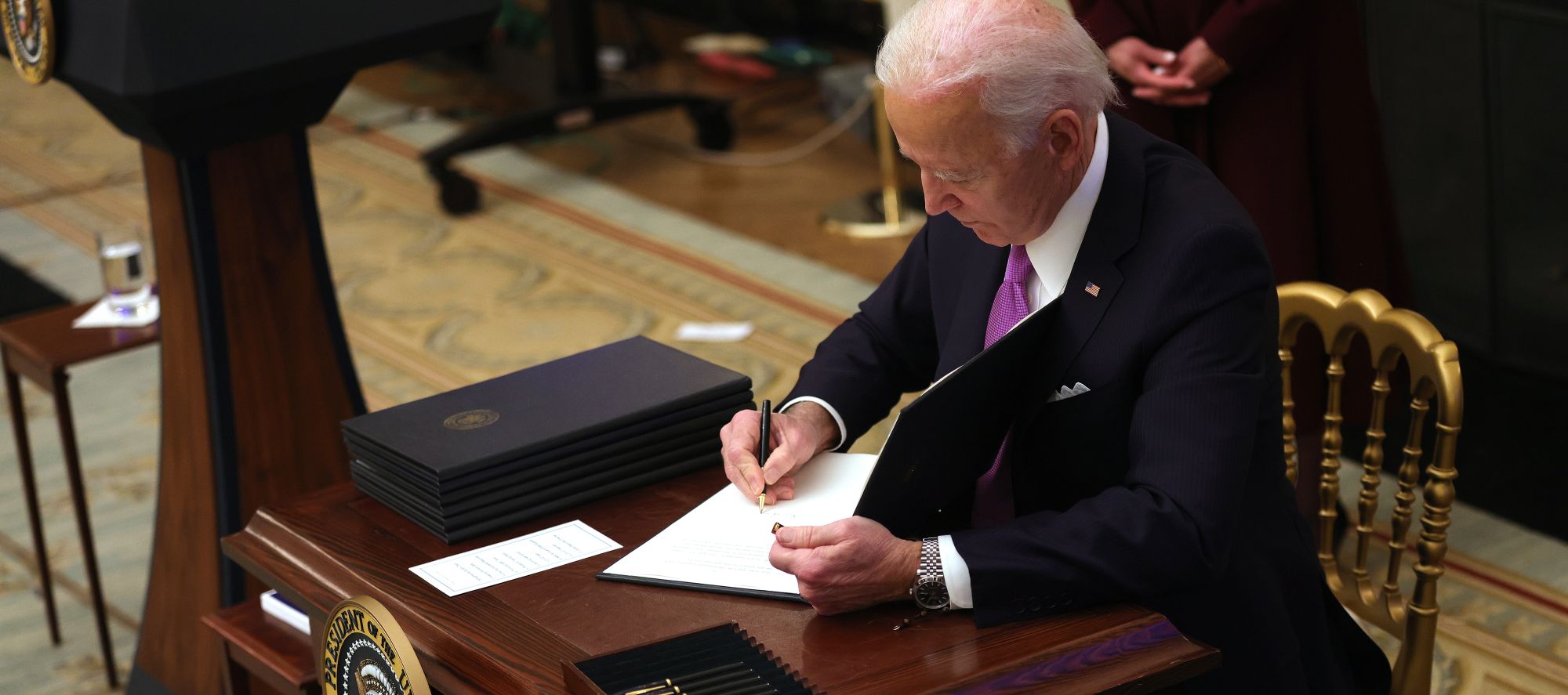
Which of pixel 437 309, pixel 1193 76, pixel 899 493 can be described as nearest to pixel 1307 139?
pixel 1193 76

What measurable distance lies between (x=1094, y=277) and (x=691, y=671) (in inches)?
24.1

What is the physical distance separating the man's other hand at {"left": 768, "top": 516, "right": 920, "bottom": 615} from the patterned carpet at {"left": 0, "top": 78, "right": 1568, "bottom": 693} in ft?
5.58

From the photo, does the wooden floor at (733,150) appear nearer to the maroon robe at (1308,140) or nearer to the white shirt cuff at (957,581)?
the maroon robe at (1308,140)

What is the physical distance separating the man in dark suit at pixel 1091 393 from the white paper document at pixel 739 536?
0.03 m

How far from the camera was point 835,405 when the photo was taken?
1.93m

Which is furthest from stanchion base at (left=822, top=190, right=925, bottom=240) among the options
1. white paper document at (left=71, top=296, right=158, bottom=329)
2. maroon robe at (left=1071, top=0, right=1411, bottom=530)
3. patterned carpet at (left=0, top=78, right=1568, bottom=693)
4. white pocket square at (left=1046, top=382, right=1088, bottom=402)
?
white pocket square at (left=1046, top=382, right=1088, bottom=402)

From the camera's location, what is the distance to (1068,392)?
5.45ft

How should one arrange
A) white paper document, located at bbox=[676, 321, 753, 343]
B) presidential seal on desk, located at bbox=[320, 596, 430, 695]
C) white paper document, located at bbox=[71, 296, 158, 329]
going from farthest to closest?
white paper document, located at bbox=[676, 321, 753, 343]
white paper document, located at bbox=[71, 296, 158, 329]
presidential seal on desk, located at bbox=[320, 596, 430, 695]

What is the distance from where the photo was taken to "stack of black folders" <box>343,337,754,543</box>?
1.70 meters

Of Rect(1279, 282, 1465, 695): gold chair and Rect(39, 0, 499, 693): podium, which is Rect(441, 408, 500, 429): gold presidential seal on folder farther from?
Rect(1279, 282, 1465, 695): gold chair

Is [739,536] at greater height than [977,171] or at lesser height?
lesser

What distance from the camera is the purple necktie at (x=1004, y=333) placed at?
1770 mm

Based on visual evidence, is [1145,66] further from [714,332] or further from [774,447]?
[714,332]

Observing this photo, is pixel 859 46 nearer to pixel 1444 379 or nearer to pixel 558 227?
pixel 558 227
